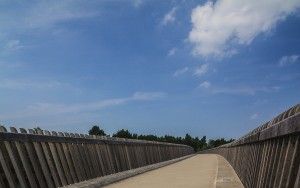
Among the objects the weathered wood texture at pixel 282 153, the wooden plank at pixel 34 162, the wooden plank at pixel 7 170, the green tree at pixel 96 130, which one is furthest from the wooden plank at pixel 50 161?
the green tree at pixel 96 130

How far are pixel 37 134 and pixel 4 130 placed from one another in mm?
1463

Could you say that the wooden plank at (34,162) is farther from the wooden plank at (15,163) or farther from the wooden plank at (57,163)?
the wooden plank at (57,163)

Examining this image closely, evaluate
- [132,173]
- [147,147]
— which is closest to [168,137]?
[147,147]

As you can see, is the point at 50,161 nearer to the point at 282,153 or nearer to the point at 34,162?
the point at 34,162

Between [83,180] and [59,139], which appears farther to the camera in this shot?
[83,180]

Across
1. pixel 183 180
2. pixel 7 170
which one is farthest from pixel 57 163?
pixel 183 180

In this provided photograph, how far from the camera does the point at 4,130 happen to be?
962cm

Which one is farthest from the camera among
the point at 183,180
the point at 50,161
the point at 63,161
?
the point at 183,180

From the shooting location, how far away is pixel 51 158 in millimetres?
11797

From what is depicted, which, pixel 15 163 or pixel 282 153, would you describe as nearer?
pixel 282 153

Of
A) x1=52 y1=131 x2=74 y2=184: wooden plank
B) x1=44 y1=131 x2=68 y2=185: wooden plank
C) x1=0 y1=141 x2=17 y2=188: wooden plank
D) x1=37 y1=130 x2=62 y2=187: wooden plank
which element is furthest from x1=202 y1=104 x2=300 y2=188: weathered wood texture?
x1=52 y1=131 x2=74 y2=184: wooden plank

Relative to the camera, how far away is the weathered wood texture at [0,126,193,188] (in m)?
9.72

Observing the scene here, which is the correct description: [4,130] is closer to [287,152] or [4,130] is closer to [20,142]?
[20,142]

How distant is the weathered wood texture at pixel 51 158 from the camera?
31.9 feet
